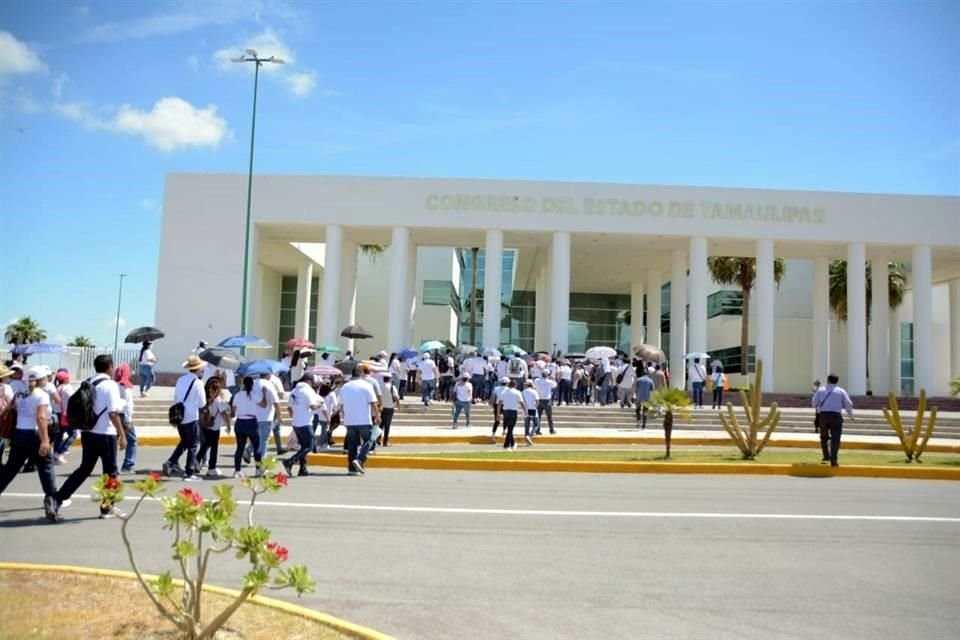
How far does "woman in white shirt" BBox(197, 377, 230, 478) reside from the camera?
452 inches

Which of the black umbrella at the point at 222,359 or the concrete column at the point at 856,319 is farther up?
the concrete column at the point at 856,319

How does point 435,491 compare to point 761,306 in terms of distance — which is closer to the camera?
point 435,491

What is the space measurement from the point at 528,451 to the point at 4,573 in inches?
436

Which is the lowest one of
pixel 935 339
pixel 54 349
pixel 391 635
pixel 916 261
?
pixel 391 635

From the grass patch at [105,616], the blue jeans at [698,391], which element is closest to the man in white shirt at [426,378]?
the blue jeans at [698,391]

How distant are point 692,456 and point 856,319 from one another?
22.0m

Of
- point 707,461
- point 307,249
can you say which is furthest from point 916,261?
point 307,249

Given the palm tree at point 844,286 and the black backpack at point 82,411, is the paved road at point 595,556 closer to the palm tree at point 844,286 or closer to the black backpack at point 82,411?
the black backpack at point 82,411

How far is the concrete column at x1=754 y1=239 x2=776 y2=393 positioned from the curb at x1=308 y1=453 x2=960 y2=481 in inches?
755

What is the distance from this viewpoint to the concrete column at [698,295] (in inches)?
1260

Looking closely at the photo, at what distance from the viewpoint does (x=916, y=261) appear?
33.4 m

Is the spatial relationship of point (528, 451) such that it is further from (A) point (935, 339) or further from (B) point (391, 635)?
(A) point (935, 339)

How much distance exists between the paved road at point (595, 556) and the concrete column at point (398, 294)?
21.1 meters

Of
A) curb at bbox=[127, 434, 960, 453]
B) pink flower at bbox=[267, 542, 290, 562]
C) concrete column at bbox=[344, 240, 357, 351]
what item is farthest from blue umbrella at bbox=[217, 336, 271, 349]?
pink flower at bbox=[267, 542, 290, 562]
